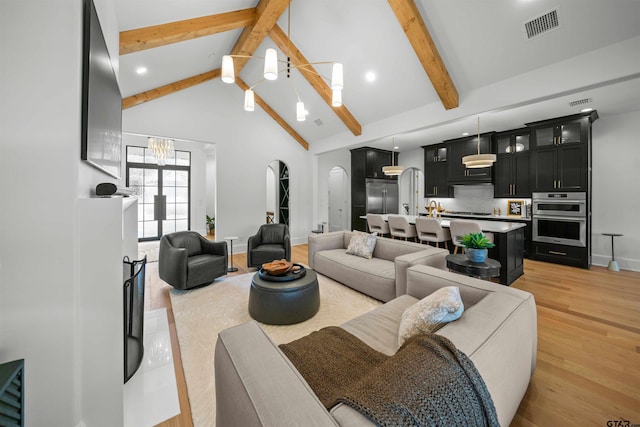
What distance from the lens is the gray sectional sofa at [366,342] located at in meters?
0.75

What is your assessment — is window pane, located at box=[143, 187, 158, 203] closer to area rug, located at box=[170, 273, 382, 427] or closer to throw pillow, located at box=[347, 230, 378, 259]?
area rug, located at box=[170, 273, 382, 427]

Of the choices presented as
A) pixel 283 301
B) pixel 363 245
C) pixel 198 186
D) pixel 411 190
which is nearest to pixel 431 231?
pixel 363 245

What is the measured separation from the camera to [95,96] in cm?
148

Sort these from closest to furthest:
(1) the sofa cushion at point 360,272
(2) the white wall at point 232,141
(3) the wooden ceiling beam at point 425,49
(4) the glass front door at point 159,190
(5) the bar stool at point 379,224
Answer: (1) the sofa cushion at point 360,272, (3) the wooden ceiling beam at point 425,49, (2) the white wall at point 232,141, (5) the bar stool at point 379,224, (4) the glass front door at point 159,190

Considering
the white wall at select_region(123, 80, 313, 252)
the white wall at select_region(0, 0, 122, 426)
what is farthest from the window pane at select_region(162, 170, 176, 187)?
the white wall at select_region(0, 0, 122, 426)

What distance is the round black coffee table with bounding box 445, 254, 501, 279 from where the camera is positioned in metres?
2.29

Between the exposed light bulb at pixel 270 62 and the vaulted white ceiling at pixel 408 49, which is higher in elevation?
the vaulted white ceiling at pixel 408 49

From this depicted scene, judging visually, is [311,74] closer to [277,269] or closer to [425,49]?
[425,49]

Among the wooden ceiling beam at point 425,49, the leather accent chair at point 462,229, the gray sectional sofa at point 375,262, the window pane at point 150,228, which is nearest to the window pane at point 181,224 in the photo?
the window pane at point 150,228

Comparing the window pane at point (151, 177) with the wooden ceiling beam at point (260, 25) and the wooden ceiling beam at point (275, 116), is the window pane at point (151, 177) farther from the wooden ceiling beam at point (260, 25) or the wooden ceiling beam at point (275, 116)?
the wooden ceiling beam at point (260, 25)

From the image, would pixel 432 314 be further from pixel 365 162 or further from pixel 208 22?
pixel 365 162

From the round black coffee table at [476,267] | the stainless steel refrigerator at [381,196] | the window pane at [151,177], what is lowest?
the round black coffee table at [476,267]

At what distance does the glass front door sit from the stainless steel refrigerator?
226 inches

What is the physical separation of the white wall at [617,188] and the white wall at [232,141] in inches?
252
